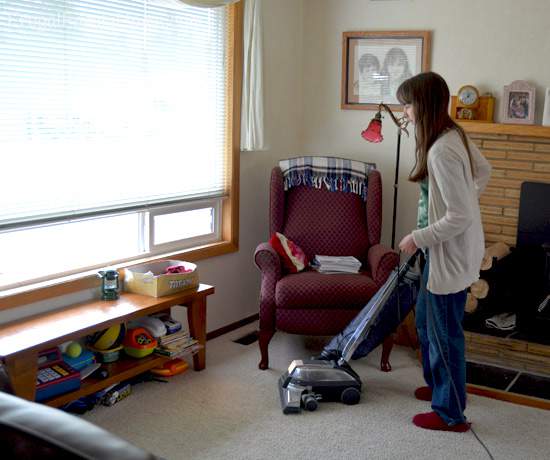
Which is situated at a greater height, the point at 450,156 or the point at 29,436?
the point at 450,156

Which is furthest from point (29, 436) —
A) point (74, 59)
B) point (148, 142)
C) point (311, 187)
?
point (311, 187)

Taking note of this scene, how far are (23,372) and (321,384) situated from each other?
51.8 inches

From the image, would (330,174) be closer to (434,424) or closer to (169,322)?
(169,322)

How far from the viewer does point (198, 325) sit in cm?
380

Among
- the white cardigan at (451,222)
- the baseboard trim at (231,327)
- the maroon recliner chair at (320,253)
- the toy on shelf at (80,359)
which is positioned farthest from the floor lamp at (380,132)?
the toy on shelf at (80,359)

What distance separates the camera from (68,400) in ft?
10.1

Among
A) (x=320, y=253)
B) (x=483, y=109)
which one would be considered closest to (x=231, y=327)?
(x=320, y=253)

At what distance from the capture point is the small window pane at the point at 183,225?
13.3ft

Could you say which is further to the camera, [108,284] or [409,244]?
[108,284]

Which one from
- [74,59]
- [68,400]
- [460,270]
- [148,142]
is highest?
[74,59]

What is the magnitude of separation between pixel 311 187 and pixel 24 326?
1927 mm

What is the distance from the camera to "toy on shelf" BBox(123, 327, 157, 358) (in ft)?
11.5

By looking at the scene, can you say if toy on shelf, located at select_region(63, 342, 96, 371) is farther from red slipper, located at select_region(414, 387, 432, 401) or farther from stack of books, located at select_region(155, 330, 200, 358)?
red slipper, located at select_region(414, 387, 432, 401)

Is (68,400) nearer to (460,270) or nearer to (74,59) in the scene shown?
(74,59)
